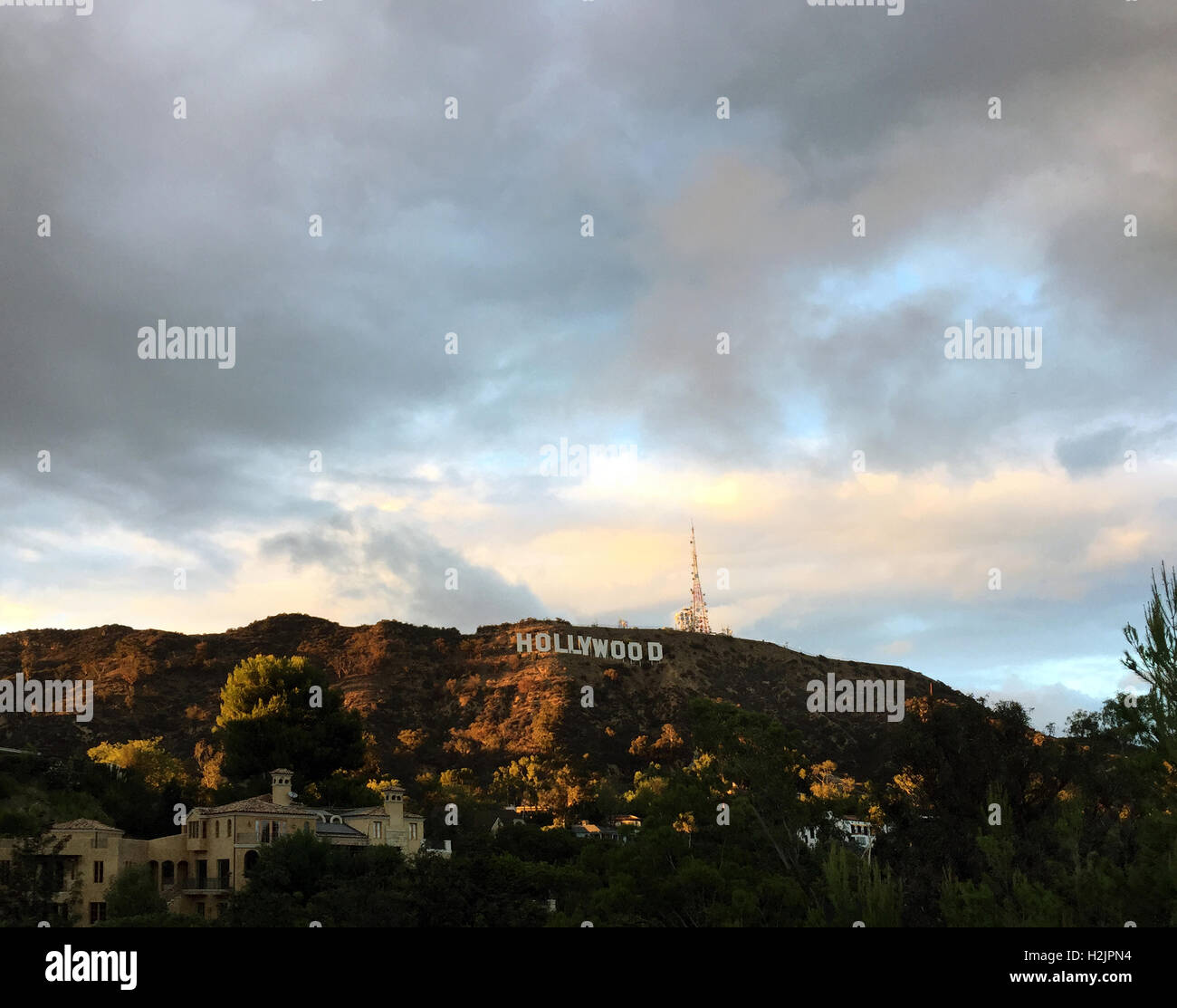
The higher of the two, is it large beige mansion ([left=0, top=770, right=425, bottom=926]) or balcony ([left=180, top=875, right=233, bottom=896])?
large beige mansion ([left=0, top=770, right=425, bottom=926])

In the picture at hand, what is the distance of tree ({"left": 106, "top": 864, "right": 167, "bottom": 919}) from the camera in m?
42.8

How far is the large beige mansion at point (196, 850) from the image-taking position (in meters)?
44.9

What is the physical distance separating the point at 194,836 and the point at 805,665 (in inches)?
3252

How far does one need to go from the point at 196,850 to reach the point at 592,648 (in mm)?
73085

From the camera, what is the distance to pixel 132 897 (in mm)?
43312

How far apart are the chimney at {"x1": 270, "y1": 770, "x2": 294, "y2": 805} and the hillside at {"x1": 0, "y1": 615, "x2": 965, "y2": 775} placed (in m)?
38.3

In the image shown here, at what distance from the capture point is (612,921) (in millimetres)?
36781

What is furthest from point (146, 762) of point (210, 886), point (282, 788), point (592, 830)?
point (592, 830)

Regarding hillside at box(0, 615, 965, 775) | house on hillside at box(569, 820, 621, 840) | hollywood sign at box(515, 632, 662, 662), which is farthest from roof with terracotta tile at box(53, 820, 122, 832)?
hollywood sign at box(515, 632, 662, 662)

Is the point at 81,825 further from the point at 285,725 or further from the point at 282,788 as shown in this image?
the point at 285,725

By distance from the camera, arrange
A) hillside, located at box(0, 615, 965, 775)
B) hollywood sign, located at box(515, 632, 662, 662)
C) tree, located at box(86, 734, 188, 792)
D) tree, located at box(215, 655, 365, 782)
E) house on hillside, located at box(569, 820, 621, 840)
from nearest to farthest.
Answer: tree, located at box(86, 734, 188, 792), tree, located at box(215, 655, 365, 782), house on hillside, located at box(569, 820, 621, 840), hillside, located at box(0, 615, 965, 775), hollywood sign, located at box(515, 632, 662, 662)

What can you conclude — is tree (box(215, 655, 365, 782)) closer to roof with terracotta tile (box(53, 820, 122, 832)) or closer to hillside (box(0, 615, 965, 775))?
roof with terracotta tile (box(53, 820, 122, 832))
